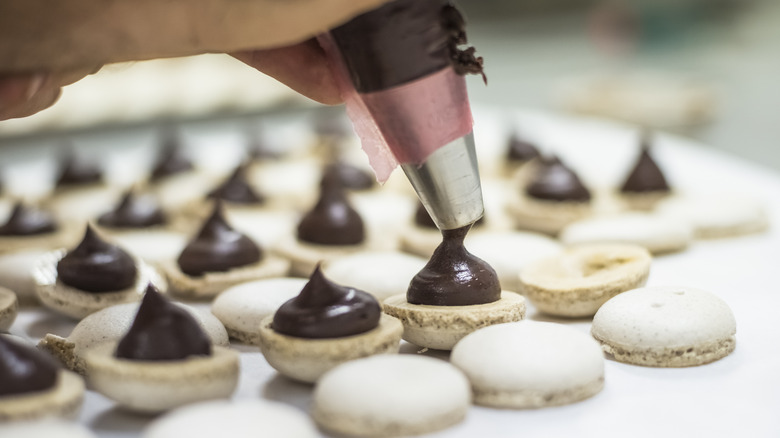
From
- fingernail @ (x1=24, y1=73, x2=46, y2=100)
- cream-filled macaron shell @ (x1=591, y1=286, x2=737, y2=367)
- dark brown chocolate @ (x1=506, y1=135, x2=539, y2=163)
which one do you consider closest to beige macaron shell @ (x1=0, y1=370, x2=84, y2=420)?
fingernail @ (x1=24, y1=73, x2=46, y2=100)

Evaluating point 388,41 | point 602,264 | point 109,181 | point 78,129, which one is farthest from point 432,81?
point 78,129

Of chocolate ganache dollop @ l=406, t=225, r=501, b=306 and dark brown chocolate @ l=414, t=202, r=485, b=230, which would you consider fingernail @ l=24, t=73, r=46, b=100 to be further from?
dark brown chocolate @ l=414, t=202, r=485, b=230

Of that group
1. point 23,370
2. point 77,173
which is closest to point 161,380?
point 23,370

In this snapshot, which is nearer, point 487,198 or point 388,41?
point 388,41

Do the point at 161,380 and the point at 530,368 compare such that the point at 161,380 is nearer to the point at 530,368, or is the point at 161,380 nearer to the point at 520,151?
the point at 530,368

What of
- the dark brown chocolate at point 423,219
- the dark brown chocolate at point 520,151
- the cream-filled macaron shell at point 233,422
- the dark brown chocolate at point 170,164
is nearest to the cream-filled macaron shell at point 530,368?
the cream-filled macaron shell at point 233,422

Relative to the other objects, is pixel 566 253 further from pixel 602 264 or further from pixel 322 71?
pixel 322 71
